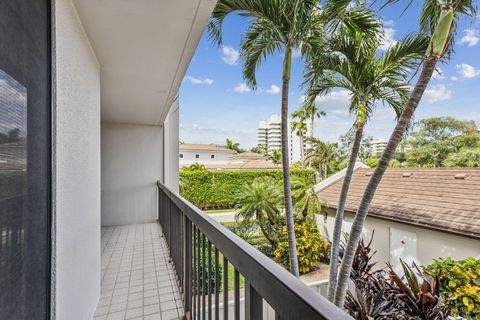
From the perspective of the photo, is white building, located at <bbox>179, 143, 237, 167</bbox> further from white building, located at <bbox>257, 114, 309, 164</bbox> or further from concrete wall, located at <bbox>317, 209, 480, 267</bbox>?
concrete wall, located at <bbox>317, 209, 480, 267</bbox>

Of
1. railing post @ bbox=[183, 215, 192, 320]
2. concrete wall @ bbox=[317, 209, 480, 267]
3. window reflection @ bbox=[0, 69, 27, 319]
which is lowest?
concrete wall @ bbox=[317, 209, 480, 267]

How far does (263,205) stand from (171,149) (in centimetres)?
349

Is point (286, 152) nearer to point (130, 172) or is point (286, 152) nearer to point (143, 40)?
point (143, 40)

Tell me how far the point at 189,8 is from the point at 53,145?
50.7 inches

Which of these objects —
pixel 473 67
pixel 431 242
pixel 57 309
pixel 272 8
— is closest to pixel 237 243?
pixel 57 309

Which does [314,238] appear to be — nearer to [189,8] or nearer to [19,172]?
[189,8]

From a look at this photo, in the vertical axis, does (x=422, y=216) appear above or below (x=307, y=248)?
above

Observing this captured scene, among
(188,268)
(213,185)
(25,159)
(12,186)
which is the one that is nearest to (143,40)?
(25,159)

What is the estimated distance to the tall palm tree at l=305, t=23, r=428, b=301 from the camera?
387 cm

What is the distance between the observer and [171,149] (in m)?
6.16

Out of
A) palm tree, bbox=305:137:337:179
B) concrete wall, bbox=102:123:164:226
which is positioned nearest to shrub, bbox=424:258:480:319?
concrete wall, bbox=102:123:164:226

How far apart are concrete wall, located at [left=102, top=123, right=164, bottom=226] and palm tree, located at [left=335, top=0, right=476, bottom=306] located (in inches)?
179

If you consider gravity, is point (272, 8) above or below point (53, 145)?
above

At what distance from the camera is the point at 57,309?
1202 millimetres
